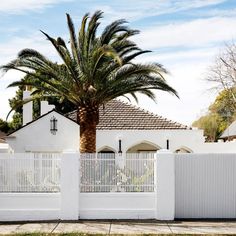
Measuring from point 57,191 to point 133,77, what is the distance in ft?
19.1

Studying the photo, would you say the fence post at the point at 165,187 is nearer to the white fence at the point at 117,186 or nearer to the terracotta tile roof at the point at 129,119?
the white fence at the point at 117,186

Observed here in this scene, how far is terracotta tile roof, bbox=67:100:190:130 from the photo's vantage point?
28281 millimetres

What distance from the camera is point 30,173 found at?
15.8 meters

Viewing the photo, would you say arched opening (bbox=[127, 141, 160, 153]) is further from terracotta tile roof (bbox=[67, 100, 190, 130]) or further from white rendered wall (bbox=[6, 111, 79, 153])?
white rendered wall (bbox=[6, 111, 79, 153])

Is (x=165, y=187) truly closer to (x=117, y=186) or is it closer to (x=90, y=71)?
(x=117, y=186)

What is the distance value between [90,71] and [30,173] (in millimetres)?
4619

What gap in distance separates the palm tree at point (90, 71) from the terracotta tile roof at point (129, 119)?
8759mm

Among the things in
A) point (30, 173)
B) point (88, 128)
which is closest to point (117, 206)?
point (30, 173)

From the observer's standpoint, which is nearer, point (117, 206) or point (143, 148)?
point (117, 206)

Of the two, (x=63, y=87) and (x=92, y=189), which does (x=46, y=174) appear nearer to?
(x=92, y=189)

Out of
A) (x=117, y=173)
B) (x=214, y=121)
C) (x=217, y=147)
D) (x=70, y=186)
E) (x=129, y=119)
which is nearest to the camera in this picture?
(x=70, y=186)

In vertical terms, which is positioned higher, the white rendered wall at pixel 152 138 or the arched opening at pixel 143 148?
the white rendered wall at pixel 152 138

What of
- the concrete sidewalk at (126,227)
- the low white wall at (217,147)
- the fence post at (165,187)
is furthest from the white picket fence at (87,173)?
the low white wall at (217,147)

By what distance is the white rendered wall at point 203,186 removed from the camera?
15922 mm
